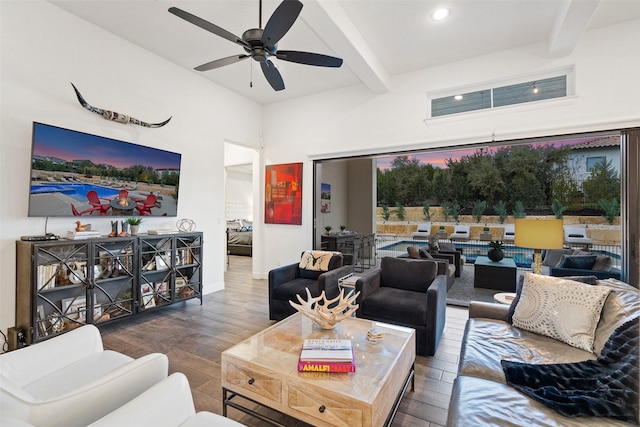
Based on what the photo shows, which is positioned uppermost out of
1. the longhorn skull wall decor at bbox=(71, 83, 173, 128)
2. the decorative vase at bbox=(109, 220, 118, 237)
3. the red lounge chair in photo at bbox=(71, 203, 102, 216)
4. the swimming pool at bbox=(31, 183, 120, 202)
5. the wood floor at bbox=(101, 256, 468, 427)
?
the longhorn skull wall decor at bbox=(71, 83, 173, 128)

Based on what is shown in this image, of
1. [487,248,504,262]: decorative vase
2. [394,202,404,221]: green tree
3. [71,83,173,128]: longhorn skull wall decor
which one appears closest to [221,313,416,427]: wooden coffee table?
[71,83,173,128]: longhorn skull wall decor

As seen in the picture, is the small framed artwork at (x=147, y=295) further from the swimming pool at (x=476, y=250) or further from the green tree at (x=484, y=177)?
the green tree at (x=484, y=177)

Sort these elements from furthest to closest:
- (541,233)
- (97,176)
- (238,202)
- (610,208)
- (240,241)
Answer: (238,202)
(240,241)
(610,208)
(97,176)
(541,233)

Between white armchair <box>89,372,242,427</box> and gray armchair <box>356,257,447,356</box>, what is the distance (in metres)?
2.00

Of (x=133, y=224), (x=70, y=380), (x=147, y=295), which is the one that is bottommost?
(x=147, y=295)

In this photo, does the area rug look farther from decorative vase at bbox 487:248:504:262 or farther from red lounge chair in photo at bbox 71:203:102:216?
red lounge chair in photo at bbox 71:203:102:216

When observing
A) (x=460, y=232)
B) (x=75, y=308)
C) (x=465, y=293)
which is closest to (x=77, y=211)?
(x=75, y=308)

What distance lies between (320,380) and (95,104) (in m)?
3.96

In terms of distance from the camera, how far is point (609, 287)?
1986 mm

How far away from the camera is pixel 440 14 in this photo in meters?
3.21

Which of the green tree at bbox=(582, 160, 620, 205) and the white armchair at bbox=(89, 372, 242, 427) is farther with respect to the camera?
the green tree at bbox=(582, 160, 620, 205)

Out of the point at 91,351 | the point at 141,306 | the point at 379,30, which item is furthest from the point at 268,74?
the point at 141,306

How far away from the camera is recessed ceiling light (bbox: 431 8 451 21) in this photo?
3154 millimetres

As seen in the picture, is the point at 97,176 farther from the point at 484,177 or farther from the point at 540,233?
the point at 484,177
